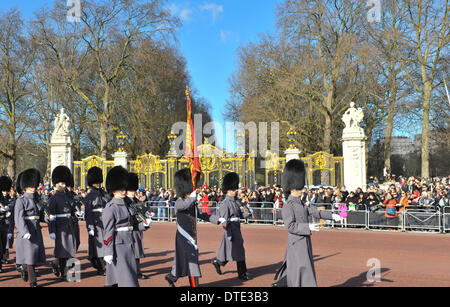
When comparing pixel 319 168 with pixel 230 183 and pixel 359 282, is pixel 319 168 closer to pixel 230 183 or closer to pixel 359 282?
pixel 230 183

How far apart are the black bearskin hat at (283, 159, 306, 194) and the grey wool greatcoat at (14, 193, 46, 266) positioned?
4453 millimetres

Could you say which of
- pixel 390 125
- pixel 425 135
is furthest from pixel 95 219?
pixel 390 125

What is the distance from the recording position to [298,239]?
656 cm

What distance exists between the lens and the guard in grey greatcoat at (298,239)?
6.42 meters

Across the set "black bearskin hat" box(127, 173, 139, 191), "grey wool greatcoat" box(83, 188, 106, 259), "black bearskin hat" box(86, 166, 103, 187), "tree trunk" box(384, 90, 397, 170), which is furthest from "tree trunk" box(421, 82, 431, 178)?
"black bearskin hat" box(127, 173, 139, 191)

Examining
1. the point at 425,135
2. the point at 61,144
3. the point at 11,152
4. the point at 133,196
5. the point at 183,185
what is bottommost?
the point at 133,196

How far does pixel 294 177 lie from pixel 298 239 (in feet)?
3.00

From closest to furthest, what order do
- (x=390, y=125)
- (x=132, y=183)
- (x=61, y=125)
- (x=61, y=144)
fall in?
(x=132, y=183)
(x=61, y=144)
(x=61, y=125)
(x=390, y=125)

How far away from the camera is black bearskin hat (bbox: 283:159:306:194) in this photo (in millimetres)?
6984

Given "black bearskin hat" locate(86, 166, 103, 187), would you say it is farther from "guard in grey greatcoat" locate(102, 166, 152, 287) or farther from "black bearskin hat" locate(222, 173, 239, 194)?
"guard in grey greatcoat" locate(102, 166, 152, 287)

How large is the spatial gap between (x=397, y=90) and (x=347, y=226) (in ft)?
47.3

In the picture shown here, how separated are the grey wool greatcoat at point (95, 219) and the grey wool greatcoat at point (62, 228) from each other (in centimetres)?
39
